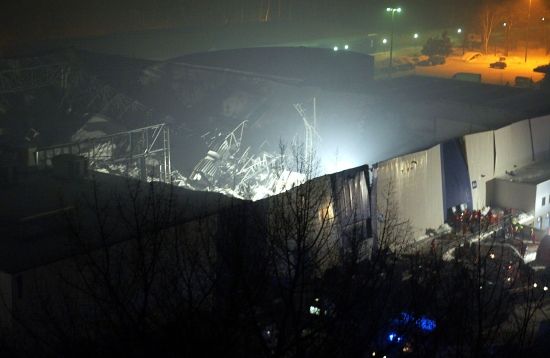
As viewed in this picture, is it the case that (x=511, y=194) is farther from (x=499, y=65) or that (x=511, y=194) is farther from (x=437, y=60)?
(x=437, y=60)

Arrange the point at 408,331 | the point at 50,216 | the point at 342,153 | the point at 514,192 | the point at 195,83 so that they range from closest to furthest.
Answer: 1. the point at 408,331
2. the point at 50,216
3. the point at 514,192
4. the point at 342,153
5. the point at 195,83

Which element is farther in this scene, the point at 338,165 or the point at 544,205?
the point at 338,165

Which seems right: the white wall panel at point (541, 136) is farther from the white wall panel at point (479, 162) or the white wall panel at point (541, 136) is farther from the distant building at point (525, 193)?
the white wall panel at point (479, 162)

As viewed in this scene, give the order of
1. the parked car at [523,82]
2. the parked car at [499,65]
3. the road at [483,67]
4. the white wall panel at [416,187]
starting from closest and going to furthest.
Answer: the white wall panel at [416,187], the parked car at [523,82], the road at [483,67], the parked car at [499,65]

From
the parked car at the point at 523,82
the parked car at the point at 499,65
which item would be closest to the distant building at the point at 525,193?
the parked car at the point at 523,82

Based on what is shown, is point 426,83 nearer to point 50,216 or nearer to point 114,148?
point 114,148

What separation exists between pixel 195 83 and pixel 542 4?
28909 millimetres

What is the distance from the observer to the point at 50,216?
8.41m

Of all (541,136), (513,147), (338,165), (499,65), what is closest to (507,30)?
(499,65)

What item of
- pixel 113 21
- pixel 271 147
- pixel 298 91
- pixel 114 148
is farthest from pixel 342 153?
pixel 113 21

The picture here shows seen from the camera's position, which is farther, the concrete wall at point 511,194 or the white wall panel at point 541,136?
the white wall panel at point 541,136

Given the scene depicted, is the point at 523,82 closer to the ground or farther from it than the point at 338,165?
farther from it

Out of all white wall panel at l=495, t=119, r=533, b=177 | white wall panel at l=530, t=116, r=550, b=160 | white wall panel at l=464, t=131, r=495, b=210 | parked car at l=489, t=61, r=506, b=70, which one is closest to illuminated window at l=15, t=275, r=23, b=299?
white wall panel at l=464, t=131, r=495, b=210

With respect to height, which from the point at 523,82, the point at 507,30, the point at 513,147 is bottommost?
the point at 513,147
